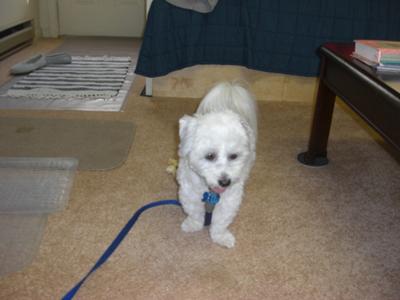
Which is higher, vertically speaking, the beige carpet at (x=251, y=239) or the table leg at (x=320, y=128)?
the table leg at (x=320, y=128)

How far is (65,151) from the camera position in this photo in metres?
1.96

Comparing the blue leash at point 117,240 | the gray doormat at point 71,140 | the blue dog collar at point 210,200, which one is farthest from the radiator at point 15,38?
the blue dog collar at point 210,200

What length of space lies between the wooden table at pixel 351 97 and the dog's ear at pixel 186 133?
0.57 meters

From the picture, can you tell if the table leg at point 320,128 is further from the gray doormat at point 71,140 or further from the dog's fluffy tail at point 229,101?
the gray doormat at point 71,140

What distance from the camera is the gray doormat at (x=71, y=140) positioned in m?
1.92

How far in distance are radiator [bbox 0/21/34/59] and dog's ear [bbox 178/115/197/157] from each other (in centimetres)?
309

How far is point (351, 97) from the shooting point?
4.95 feet

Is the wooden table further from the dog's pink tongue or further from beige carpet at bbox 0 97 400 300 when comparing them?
the dog's pink tongue

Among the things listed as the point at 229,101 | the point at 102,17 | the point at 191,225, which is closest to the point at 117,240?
the point at 191,225

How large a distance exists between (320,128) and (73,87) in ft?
6.11

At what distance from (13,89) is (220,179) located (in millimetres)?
2235

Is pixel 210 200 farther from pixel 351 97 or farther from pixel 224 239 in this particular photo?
pixel 351 97

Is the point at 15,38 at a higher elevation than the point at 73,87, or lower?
higher

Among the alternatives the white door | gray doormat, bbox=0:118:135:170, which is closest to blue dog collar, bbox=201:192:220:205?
gray doormat, bbox=0:118:135:170
